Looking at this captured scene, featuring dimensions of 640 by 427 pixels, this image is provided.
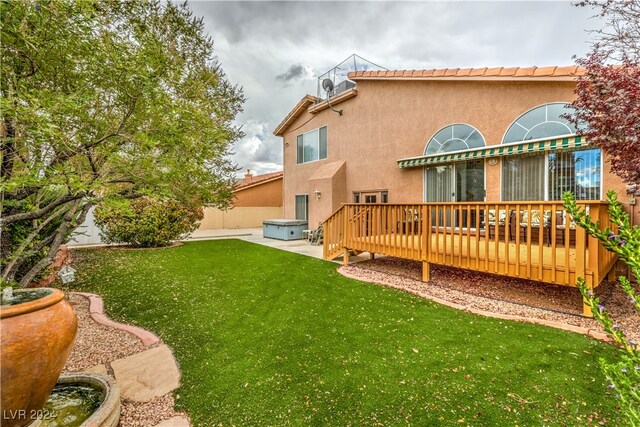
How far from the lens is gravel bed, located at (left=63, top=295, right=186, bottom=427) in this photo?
301 cm

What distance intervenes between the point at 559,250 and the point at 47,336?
8597 mm

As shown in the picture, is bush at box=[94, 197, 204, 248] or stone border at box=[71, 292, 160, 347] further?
bush at box=[94, 197, 204, 248]

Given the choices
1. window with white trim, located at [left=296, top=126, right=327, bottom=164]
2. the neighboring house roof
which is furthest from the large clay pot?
the neighboring house roof

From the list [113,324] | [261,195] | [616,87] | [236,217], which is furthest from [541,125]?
[261,195]

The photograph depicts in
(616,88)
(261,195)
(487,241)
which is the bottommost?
(487,241)

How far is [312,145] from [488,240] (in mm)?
13295

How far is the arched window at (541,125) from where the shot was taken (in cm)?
820

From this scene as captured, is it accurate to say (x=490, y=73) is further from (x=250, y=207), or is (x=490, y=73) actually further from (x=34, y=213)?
(x=250, y=207)

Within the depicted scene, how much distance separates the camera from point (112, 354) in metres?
4.21

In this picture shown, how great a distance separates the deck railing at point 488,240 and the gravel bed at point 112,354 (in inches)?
216

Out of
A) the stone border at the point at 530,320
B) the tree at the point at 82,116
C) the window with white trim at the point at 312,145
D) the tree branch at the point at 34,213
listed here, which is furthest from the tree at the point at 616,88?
the window with white trim at the point at 312,145

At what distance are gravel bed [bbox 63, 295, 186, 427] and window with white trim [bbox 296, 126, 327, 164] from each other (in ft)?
44.1

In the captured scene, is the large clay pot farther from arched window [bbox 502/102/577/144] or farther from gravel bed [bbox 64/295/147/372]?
arched window [bbox 502/102/577/144]

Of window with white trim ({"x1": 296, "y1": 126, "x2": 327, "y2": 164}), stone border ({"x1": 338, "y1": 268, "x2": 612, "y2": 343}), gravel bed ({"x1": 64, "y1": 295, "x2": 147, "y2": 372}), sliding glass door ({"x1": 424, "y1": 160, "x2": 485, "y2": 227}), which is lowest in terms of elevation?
gravel bed ({"x1": 64, "y1": 295, "x2": 147, "y2": 372})
